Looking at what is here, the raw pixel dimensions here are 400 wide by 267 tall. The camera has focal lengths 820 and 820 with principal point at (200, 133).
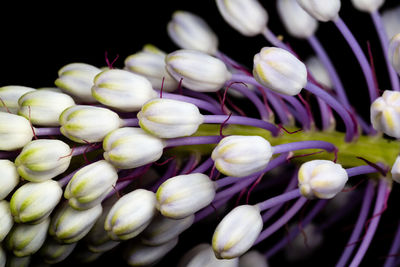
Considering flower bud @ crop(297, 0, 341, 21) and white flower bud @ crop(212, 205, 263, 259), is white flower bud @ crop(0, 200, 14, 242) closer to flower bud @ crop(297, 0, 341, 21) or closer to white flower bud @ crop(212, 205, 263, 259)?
white flower bud @ crop(212, 205, 263, 259)

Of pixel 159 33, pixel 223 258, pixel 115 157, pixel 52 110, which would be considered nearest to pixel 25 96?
pixel 52 110

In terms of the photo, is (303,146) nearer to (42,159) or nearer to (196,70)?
(196,70)

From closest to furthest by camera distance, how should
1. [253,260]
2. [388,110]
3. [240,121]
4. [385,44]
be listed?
[388,110], [240,121], [385,44], [253,260]

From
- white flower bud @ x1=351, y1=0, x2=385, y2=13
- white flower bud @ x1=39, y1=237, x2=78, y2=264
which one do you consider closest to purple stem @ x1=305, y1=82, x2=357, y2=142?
white flower bud @ x1=351, y1=0, x2=385, y2=13

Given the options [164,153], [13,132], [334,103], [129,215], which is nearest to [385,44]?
[334,103]

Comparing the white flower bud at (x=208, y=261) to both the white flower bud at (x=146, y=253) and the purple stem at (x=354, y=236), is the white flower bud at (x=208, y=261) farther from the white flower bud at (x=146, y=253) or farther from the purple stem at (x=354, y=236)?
the purple stem at (x=354, y=236)

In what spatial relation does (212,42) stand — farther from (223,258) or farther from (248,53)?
(223,258)
